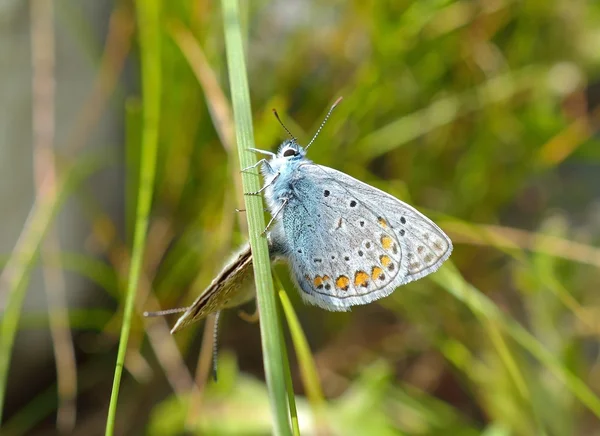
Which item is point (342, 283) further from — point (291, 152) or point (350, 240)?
point (291, 152)

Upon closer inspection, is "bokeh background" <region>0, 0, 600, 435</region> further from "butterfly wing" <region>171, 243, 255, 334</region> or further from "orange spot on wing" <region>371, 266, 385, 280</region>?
"butterfly wing" <region>171, 243, 255, 334</region>

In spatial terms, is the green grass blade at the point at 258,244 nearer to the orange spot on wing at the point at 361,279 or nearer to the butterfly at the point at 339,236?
the butterfly at the point at 339,236

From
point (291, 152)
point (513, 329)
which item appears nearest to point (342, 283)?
point (291, 152)

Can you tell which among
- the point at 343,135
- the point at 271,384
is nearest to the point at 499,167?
the point at 343,135

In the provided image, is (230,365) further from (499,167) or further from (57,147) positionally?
(499,167)

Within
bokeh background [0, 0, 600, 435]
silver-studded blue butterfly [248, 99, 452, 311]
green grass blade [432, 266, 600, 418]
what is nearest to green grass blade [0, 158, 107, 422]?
bokeh background [0, 0, 600, 435]
